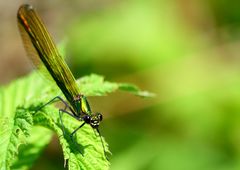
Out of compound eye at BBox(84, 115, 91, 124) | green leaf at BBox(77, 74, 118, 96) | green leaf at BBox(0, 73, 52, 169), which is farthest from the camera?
green leaf at BBox(77, 74, 118, 96)

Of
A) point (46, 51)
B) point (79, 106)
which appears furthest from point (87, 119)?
point (46, 51)

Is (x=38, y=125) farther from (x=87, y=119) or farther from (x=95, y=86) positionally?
(x=95, y=86)

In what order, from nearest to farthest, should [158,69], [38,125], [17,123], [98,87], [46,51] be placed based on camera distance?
[17,123] → [38,125] → [46,51] → [98,87] → [158,69]

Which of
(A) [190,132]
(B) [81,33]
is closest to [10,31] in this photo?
(B) [81,33]

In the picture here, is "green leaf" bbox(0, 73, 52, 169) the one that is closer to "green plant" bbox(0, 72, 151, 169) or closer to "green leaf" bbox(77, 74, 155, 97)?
"green plant" bbox(0, 72, 151, 169)

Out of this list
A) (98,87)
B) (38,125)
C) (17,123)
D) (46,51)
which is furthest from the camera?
(98,87)

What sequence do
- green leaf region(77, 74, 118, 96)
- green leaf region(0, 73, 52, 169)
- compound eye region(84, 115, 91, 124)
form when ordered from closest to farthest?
green leaf region(0, 73, 52, 169)
compound eye region(84, 115, 91, 124)
green leaf region(77, 74, 118, 96)

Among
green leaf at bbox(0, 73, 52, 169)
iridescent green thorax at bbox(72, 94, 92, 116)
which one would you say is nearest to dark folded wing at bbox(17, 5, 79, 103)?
iridescent green thorax at bbox(72, 94, 92, 116)

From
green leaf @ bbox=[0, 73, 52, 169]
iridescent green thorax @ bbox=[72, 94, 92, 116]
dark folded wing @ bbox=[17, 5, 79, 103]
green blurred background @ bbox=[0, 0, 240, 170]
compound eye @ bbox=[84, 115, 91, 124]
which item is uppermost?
dark folded wing @ bbox=[17, 5, 79, 103]

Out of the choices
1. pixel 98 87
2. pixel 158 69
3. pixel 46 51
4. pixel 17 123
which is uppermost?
pixel 46 51
